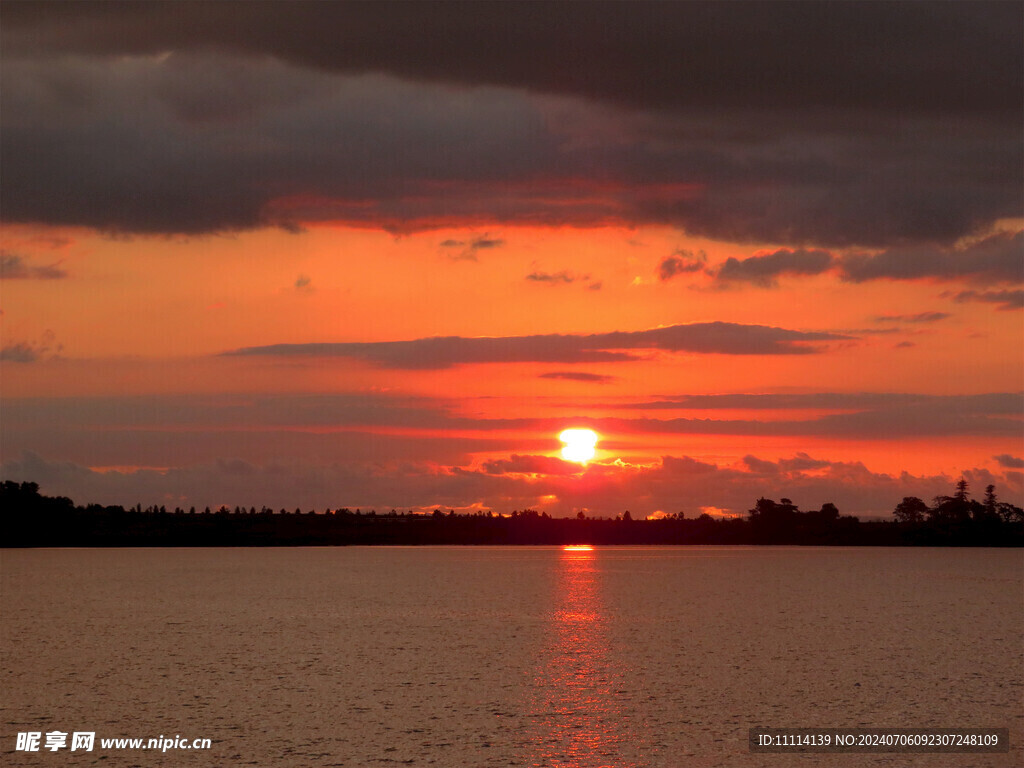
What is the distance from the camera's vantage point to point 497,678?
57.2 meters

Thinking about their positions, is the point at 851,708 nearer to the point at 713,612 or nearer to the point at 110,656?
the point at 110,656

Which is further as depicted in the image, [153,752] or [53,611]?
[53,611]

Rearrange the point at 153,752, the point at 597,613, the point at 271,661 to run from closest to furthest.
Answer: the point at 153,752, the point at 271,661, the point at 597,613

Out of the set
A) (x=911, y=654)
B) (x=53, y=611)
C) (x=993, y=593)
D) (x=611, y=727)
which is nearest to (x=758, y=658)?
(x=911, y=654)

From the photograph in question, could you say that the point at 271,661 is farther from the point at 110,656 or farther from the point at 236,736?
the point at 236,736

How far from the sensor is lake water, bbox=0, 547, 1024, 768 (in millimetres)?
40938

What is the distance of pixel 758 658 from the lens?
6644cm

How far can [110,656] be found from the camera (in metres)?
66.4

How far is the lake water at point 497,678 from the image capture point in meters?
40.9

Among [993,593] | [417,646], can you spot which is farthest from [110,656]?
[993,593]

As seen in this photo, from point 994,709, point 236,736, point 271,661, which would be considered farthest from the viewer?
point 271,661

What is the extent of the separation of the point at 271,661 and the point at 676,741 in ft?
94.6

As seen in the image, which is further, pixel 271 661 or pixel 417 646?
pixel 417 646

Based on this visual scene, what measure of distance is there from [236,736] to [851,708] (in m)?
25.2
